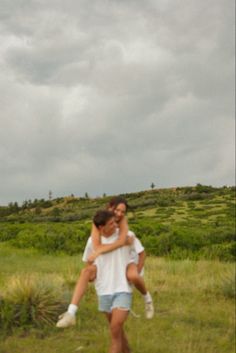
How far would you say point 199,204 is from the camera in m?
49.4

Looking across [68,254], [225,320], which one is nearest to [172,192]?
[68,254]

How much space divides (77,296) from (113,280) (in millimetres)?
393

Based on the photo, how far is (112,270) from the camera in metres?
6.21

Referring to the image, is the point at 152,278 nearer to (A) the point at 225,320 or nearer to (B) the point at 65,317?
(A) the point at 225,320

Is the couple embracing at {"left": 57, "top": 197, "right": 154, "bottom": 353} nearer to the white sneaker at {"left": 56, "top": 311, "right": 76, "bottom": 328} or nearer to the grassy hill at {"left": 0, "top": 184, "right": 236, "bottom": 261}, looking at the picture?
the white sneaker at {"left": 56, "top": 311, "right": 76, "bottom": 328}

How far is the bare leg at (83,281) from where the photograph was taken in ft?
20.1

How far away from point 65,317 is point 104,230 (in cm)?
93

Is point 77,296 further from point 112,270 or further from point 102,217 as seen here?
point 102,217

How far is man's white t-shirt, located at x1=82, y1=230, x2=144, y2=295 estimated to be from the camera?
20.4ft

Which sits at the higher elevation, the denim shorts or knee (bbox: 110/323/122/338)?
the denim shorts

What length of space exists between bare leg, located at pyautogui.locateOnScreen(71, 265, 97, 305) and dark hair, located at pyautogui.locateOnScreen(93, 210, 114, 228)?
0.50m

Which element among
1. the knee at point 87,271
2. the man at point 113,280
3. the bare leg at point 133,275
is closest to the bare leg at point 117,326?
the man at point 113,280

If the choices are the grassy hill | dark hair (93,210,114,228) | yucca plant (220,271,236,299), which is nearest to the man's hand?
dark hair (93,210,114,228)

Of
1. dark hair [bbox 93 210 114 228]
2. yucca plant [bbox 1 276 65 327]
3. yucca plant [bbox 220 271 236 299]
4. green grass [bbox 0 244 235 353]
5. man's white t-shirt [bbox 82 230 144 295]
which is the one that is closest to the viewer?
dark hair [bbox 93 210 114 228]
